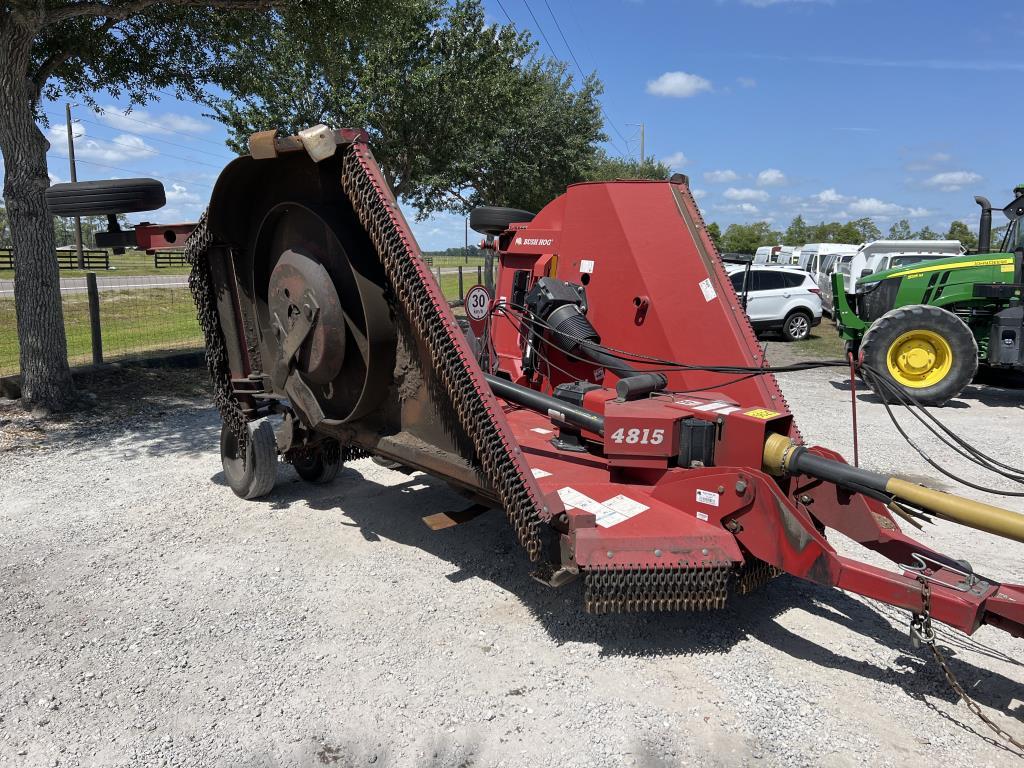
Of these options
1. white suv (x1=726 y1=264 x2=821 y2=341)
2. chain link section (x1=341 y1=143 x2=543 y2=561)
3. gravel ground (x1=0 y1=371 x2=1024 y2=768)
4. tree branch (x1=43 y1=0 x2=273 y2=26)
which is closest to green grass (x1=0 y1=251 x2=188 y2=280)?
tree branch (x1=43 y1=0 x2=273 y2=26)

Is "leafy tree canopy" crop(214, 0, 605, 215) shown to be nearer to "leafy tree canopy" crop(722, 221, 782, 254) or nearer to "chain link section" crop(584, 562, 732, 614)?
"chain link section" crop(584, 562, 732, 614)

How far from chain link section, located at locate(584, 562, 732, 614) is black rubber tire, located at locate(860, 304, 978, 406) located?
6979 millimetres

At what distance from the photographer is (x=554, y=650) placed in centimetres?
351

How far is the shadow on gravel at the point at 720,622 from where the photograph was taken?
3311mm

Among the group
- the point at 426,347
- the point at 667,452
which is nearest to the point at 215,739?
the point at 426,347

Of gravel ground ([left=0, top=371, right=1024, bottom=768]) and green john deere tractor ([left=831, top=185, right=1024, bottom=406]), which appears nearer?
gravel ground ([left=0, top=371, right=1024, bottom=768])

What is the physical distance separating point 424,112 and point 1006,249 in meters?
10.4

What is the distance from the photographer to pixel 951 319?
9.28 m

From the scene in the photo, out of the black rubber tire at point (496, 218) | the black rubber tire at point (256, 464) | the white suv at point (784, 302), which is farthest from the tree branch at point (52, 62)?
the white suv at point (784, 302)

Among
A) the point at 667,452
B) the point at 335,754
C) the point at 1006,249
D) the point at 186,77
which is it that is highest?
the point at 186,77

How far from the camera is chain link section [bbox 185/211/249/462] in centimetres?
494

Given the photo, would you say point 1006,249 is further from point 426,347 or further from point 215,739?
point 215,739

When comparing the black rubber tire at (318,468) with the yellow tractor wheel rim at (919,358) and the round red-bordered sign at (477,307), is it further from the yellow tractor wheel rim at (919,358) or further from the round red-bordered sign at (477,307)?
the yellow tractor wheel rim at (919,358)

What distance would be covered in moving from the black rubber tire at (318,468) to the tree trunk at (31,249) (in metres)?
3.73
